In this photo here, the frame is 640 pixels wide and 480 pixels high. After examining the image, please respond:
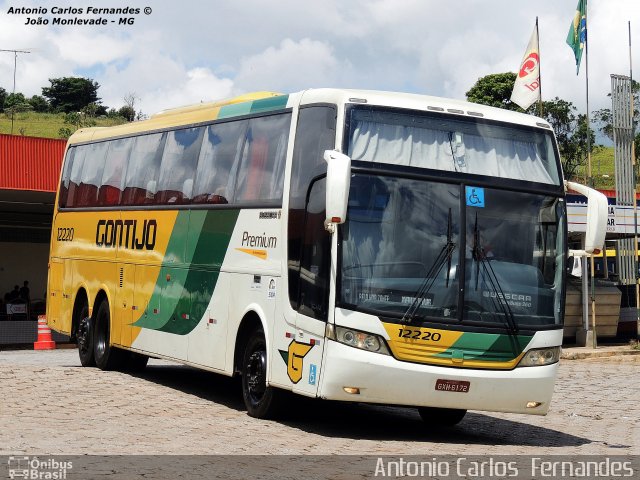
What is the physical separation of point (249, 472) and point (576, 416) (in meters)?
7.75

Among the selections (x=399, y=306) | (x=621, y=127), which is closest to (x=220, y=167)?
(x=399, y=306)

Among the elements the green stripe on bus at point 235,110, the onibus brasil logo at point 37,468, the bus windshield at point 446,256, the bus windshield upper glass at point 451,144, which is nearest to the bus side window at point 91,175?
the green stripe on bus at point 235,110

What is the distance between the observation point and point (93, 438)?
10570mm

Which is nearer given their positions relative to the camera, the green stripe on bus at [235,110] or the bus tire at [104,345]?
the green stripe on bus at [235,110]

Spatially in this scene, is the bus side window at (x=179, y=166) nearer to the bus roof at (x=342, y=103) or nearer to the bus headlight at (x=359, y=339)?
the bus roof at (x=342, y=103)

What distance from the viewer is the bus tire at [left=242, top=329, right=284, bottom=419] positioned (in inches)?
507

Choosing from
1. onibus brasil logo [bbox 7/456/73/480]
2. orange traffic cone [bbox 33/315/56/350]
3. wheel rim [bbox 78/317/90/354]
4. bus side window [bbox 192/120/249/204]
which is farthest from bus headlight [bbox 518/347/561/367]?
orange traffic cone [bbox 33/315/56/350]

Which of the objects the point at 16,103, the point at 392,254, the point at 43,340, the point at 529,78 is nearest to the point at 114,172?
the point at 392,254

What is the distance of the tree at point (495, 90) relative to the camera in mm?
82438

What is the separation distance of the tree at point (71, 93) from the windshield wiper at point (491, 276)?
112 metres

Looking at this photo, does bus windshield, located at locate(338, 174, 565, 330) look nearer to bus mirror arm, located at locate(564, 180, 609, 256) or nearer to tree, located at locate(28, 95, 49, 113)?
bus mirror arm, located at locate(564, 180, 609, 256)

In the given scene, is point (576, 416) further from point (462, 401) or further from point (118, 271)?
point (118, 271)

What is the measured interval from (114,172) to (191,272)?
3949mm

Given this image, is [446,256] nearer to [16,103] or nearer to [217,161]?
[217,161]
